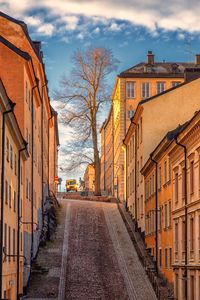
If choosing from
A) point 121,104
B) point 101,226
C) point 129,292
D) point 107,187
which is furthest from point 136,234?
point 107,187

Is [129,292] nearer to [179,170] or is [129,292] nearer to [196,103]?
[179,170]

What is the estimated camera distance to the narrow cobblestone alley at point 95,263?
42.9 metres

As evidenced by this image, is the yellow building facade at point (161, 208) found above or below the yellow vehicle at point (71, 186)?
below

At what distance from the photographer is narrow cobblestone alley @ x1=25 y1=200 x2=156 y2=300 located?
42.9 metres

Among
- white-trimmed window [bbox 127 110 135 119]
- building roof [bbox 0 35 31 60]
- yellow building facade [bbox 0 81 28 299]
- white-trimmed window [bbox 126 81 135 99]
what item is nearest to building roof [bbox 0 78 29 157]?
yellow building facade [bbox 0 81 28 299]

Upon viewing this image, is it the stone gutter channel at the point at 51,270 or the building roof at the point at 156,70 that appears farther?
the building roof at the point at 156,70

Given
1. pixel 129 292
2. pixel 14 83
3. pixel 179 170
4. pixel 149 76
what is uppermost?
pixel 149 76

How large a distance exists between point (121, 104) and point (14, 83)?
43.5 meters

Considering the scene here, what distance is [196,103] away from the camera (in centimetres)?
6234

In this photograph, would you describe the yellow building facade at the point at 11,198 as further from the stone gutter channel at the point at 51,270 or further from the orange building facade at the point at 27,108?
the orange building facade at the point at 27,108

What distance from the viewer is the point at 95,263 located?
1980 inches

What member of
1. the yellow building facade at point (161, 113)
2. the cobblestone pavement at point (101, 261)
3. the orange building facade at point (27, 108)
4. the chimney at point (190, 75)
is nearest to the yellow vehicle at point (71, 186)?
the cobblestone pavement at point (101, 261)

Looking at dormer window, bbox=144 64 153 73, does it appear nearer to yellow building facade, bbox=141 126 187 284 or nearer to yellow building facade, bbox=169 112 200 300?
yellow building facade, bbox=141 126 187 284

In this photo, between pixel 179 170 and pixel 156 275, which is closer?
pixel 179 170
